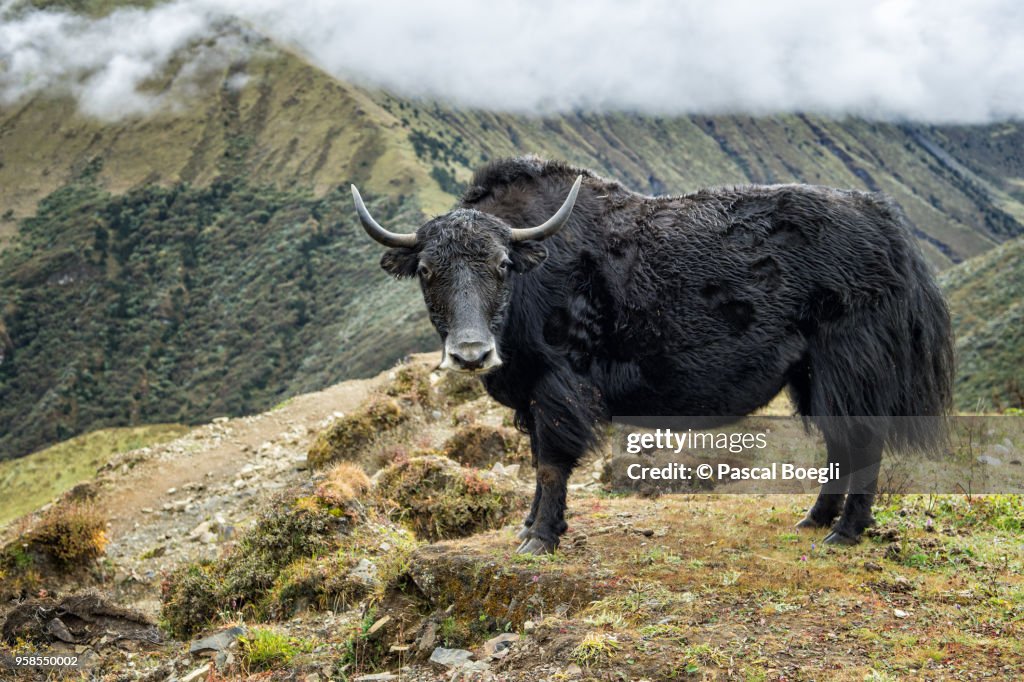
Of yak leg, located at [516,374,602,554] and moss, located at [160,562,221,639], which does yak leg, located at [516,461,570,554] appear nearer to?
yak leg, located at [516,374,602,554]

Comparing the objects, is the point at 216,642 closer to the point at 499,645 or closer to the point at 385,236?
the point at 499,645

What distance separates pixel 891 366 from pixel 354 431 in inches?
334

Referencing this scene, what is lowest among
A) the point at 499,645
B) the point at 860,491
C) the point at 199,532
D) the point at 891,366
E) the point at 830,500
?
the point at 199,532

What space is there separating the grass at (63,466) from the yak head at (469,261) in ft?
58.0

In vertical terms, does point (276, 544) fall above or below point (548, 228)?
below

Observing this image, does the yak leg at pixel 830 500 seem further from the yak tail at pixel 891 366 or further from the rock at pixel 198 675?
the rock at pixel 198 675

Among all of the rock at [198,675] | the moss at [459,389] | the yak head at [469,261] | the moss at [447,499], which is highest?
the yak head at [469,261]

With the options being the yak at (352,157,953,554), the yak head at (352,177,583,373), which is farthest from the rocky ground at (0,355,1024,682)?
the yak head at (352,177,583,373)

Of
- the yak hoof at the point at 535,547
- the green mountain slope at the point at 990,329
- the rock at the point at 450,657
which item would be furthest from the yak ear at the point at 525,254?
the green mountain slope at the point at 990,329

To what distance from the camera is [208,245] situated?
116 m

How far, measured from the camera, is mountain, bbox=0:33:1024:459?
87688mm

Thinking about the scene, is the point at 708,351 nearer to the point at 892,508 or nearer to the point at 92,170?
the point at 892,508

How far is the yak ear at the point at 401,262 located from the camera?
5414mm

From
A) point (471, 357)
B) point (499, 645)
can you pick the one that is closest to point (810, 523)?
point (499, 645)
